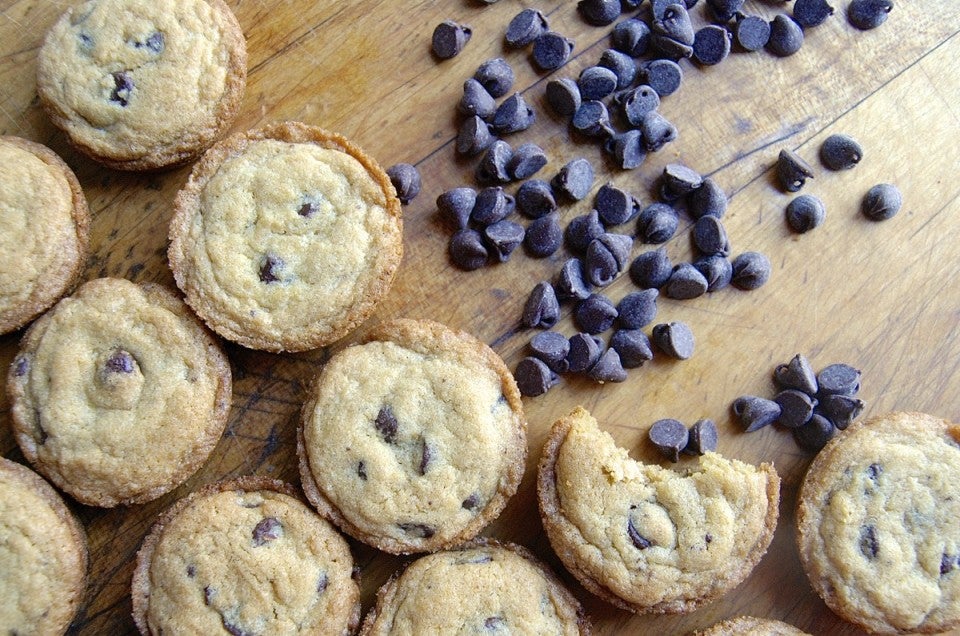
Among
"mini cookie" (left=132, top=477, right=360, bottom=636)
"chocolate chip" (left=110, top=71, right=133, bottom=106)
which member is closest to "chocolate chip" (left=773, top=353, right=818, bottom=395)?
"mini cookie" (left=132, top=477, right=360, bottom=636)

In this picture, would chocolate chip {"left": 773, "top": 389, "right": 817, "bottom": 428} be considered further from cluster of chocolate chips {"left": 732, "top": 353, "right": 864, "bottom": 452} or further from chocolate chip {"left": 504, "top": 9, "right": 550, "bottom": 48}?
chocolate chip {"left": 504, "top": 9, "right": 550, "bottom": 48}

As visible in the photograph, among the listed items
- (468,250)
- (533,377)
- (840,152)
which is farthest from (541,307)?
(840,152)

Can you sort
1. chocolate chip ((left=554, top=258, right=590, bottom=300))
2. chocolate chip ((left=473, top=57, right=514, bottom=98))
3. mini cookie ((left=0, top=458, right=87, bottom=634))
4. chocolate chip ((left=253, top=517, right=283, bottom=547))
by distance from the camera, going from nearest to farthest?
mini cookie ((left=0, top=458, right=87, bottom=634))
chocolate chip ((left=253, top=517, right=283, bottom=547))
chocolate chip ((left=554, top=258, right=590, bottom=300))
chocolate chip ((left=473, top=57, right=514, bottom=98))

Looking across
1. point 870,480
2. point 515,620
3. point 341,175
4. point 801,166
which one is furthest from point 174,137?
point 870,480

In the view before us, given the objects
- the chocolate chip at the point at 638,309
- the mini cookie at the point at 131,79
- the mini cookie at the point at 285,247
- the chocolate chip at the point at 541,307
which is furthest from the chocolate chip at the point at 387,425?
the mini cookie at the point at 131,79

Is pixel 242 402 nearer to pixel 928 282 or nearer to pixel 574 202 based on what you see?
pixel 574 202

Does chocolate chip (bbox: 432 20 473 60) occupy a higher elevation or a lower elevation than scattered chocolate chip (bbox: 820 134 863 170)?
higher
